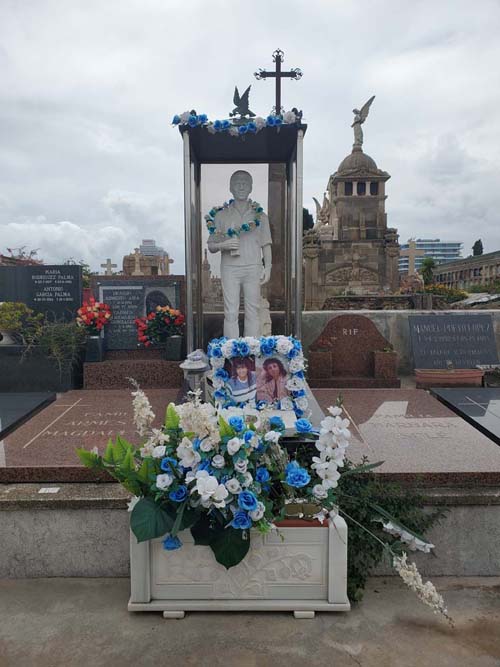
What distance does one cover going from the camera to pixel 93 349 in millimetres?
6801

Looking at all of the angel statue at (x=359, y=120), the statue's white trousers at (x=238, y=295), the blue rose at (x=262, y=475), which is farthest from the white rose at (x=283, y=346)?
the angel statue at (x=359, y=120)

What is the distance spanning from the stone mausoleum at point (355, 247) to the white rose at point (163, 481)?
805 inches

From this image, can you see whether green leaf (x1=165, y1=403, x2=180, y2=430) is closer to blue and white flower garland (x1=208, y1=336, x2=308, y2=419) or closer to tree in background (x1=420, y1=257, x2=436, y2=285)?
blue and white flower garland (x1=208, y1=336, x2=308, y2=419)

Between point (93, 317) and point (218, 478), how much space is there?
4.99m

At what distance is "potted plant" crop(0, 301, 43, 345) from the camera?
675cm

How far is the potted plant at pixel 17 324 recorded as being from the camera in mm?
6750

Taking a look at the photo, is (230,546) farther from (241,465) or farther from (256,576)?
(241,465)

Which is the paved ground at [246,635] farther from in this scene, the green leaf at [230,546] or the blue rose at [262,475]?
the blue rose at [262,475]

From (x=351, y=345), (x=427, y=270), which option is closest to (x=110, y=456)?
(x=351, y=345)

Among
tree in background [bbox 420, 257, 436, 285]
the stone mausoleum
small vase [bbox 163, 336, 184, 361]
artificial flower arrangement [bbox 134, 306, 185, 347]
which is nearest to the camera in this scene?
small vase [bbox 163, 336, 184, 361]

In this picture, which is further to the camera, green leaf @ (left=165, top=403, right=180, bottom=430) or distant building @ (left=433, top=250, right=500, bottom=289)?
distant building @ (left=433, top=250, right=500, bottom=289)

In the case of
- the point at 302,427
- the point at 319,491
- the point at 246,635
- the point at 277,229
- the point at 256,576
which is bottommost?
the point at 246,635

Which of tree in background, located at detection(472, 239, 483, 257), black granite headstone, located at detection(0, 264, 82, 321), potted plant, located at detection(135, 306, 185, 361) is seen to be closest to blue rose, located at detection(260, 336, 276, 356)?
potted plant, located at detection(135, 306, 185, 361)

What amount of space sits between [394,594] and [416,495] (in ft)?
1.89
